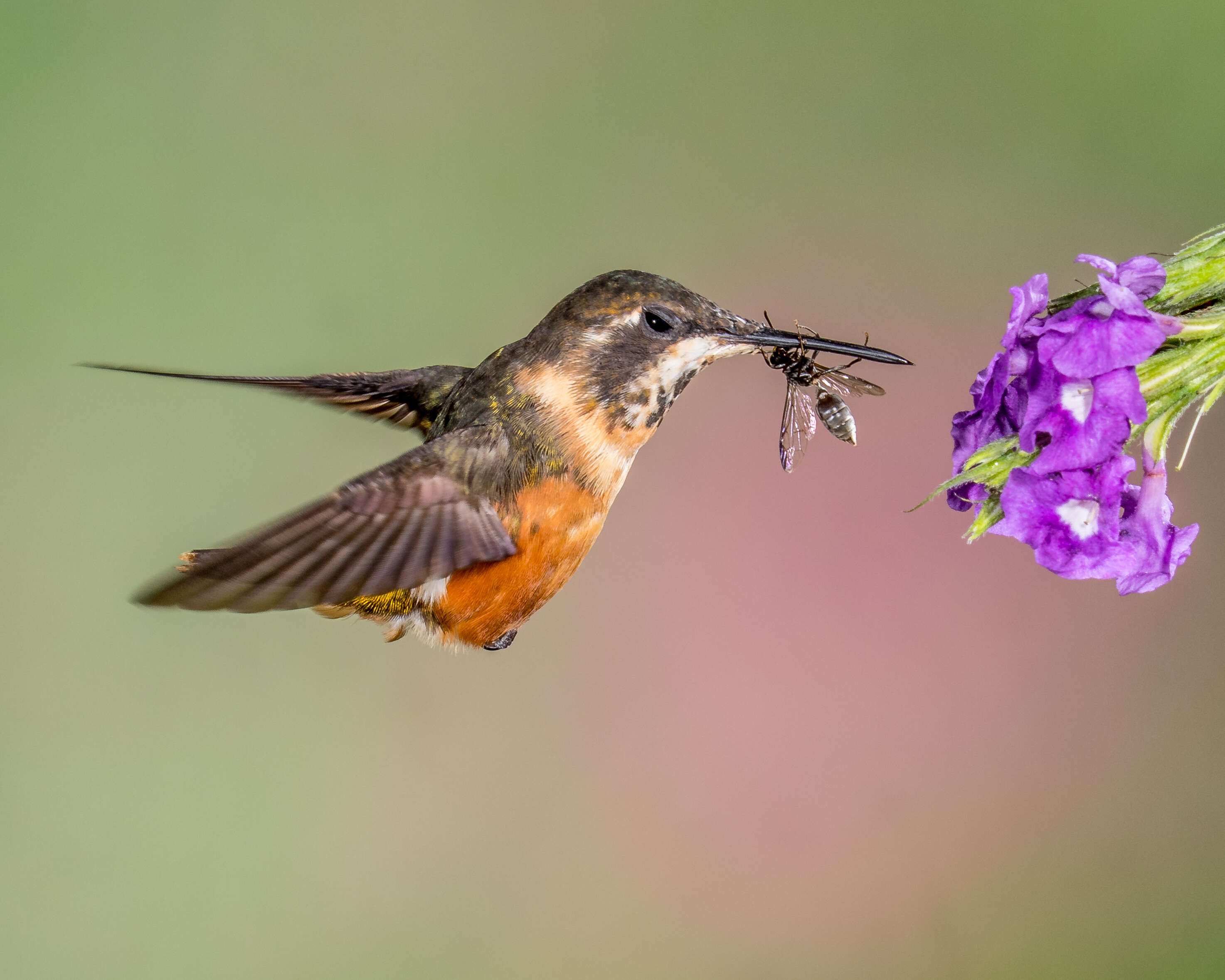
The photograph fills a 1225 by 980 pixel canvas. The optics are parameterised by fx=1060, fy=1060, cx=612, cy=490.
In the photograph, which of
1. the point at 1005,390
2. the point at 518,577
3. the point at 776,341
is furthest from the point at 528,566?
the point at 1005,390

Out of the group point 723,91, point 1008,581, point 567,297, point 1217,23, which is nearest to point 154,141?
point 723,91

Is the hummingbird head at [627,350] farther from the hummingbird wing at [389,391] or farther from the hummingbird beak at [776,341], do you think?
the hummingbird wing at [389,391]

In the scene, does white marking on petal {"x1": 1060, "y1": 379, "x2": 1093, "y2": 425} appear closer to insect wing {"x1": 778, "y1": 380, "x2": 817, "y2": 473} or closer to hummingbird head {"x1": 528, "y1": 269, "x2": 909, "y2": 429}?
hummingbird head {"x1": 528, "y1": 269, "x2": 909, "y2": 429}

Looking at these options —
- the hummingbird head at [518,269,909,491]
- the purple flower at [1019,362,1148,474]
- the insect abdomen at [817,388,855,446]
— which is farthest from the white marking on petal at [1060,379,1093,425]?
the insect abdomen at [817,388,855,446]

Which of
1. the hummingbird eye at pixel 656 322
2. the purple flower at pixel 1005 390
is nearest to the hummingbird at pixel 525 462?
the hummingbird eye at pixel 656 322

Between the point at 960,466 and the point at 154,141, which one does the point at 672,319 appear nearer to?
the point at 960,466

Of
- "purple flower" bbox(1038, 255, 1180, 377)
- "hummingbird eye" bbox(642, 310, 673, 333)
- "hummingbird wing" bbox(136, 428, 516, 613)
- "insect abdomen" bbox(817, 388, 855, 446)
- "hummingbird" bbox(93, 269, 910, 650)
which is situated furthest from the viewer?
"insect abdomen" bbox(817, 388, 855, 446)
